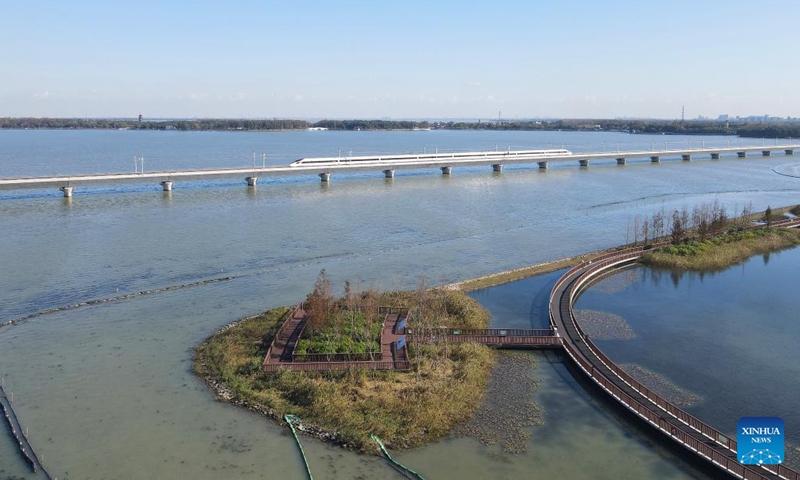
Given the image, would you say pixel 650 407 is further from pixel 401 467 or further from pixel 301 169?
pixel 301 169

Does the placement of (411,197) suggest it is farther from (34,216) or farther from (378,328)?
(378,328)

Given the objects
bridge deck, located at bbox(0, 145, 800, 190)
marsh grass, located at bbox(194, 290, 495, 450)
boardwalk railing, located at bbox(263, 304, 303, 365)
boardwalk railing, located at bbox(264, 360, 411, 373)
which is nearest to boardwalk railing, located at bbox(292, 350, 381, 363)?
boardwalk railing, located at bbox(264, 360, 411, 373)

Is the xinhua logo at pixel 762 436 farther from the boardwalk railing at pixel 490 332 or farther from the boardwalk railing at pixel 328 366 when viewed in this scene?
the boardwalk railing at pixel 490 332

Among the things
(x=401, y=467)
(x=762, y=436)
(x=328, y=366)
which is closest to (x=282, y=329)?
(x=328, y=366)

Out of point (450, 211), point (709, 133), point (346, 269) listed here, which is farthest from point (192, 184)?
point (709, 133)

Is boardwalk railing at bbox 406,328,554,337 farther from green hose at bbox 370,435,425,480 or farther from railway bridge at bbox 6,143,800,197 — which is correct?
railway bridge at bbox 6,143,800,197
